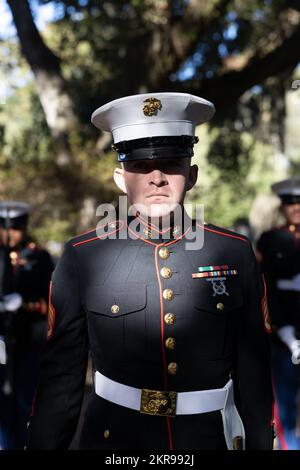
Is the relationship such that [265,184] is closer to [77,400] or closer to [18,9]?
[18,9]

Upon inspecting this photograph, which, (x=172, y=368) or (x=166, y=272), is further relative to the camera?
(x=166, y=272)

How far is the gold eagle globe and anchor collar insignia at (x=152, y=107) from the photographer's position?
257 centimetres

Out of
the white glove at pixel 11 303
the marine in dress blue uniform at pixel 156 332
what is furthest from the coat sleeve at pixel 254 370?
the white glove at pixel 11 303

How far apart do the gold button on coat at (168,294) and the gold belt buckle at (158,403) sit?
0.34m

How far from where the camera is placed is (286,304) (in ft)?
18.9

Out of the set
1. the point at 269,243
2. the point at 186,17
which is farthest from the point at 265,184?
the point at 269,243

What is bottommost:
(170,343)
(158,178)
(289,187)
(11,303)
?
(170,343)

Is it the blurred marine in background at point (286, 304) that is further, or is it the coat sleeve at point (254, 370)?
the blurred marine in background at point (286, 304)

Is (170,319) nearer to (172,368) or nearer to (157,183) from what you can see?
(172,368)

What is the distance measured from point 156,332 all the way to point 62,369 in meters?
0.37

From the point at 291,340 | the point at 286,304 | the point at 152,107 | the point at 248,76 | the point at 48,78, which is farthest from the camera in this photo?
the point at 248,76

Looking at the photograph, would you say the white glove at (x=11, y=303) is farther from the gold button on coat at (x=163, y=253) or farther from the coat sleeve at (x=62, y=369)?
the gold button on coat at (x=163, y=253)

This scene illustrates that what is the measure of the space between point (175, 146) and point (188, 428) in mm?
1030

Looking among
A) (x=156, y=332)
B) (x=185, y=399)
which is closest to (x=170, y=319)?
(x=156, y=332)
